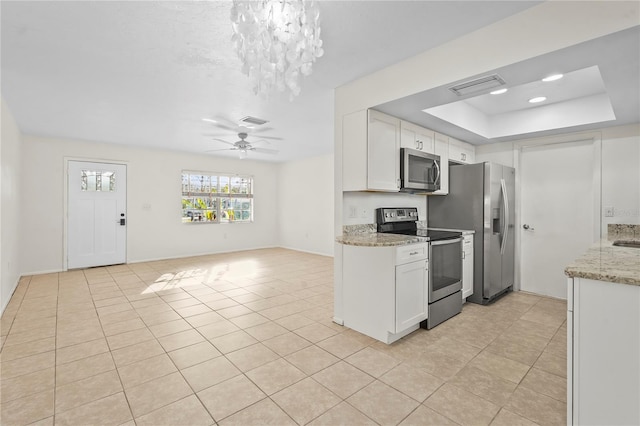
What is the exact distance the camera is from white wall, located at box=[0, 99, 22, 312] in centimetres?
337

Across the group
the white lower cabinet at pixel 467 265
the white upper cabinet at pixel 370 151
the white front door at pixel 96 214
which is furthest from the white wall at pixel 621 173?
the white front door at pixel 96 214

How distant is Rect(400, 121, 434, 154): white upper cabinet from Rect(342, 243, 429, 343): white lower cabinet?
3.88 ft

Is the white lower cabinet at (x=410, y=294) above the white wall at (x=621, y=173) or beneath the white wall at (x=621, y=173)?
beneath

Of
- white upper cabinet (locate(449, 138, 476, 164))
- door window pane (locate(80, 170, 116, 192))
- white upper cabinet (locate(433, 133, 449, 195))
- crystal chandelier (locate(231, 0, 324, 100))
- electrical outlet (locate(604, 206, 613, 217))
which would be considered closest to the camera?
crystal chandelier (locate(231, 0, 324, 100))

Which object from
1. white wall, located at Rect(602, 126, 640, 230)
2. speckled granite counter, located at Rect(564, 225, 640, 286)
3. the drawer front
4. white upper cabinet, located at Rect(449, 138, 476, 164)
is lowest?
the drawer front

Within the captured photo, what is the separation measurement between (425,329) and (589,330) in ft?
5.37

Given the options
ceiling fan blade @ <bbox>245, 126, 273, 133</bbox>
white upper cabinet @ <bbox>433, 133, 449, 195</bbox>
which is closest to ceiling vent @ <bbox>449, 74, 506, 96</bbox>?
white upper cabinet @ <bbox>433, 133, 449, 195</bbox>

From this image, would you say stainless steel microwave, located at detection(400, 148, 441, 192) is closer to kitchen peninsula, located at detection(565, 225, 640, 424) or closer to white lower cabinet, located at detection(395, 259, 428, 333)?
white lower cabinet, located at detection(395, 259, 428, 333)

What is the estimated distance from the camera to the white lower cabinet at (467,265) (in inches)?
138

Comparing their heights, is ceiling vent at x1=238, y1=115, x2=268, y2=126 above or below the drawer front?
above

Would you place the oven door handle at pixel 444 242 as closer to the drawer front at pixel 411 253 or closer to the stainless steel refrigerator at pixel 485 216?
the drawer front at pixel 411 253

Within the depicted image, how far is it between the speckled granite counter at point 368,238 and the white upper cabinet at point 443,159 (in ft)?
3.93

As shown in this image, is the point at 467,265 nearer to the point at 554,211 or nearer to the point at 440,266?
the point at 440,266

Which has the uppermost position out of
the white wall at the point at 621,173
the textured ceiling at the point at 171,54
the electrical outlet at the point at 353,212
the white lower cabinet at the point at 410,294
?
the textured ceiling at the point at 171,54
